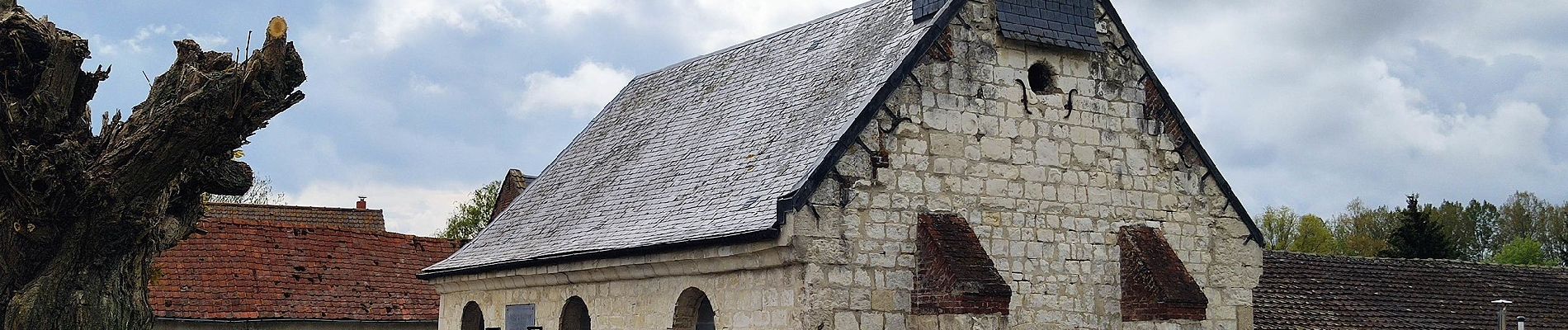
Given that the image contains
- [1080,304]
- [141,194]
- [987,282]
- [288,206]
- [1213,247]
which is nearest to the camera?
[141,194]

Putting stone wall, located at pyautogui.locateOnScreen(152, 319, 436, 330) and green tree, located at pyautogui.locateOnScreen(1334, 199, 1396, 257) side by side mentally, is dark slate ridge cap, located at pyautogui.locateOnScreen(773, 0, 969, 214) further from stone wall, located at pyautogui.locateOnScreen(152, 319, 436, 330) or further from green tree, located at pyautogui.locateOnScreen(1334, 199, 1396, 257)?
green tree, located at pyautogui.locateOnScreen(1334, 199, 1396, 257)

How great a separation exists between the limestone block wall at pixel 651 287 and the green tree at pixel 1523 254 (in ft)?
138

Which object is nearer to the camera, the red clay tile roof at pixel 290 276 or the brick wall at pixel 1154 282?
the brick wall at pixel 1154 282

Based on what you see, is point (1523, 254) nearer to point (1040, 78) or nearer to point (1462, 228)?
point (1462, 228)

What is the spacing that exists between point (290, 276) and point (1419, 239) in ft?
101

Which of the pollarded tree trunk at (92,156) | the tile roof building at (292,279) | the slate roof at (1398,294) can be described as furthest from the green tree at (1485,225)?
the pollarded tree trunk at (92,156)

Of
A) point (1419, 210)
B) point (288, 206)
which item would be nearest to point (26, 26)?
point (288, 206)

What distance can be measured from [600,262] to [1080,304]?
193 inches

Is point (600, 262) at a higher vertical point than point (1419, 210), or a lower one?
lower

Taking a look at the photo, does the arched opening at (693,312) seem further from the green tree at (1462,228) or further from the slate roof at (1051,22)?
the green tree at (1462,228)

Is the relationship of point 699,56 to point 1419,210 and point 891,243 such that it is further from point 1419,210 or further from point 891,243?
point 1419,210

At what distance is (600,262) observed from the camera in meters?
17.4

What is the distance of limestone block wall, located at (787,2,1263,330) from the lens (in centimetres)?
1477

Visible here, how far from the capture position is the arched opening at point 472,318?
→ 69.8 feet
